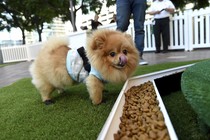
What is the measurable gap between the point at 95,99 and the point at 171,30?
Result: 5906 mm

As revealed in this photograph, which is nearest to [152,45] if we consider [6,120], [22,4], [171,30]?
[171,30]

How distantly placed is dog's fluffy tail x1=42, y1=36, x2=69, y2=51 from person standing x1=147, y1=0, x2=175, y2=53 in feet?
15.4

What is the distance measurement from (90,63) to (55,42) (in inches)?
22.4

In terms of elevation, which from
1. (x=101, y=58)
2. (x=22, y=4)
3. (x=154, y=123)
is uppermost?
(x=22, y=4)

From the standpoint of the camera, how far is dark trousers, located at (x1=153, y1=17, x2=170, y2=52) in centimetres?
683

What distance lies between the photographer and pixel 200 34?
23.2 ft

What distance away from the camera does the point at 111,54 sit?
2.01m

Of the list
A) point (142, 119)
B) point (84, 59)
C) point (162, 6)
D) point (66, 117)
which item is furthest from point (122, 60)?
point (162, 6)

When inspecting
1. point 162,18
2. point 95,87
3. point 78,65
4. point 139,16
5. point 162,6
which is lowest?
point 95,87

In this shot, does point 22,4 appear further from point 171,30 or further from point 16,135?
point 16,135

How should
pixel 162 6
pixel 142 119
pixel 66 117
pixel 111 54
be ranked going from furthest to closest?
pixel 162 6, pixel 111 54, pixel 66 117, pixel 142 119

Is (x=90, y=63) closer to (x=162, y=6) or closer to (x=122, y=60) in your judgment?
(x=122, y=60)

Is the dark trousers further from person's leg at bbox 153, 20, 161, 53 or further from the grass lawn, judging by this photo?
the grass lawn

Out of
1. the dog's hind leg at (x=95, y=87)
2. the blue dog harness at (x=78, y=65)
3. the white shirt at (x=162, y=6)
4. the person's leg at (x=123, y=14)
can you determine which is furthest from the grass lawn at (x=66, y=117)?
the white shirt at (x=162, y=6)
